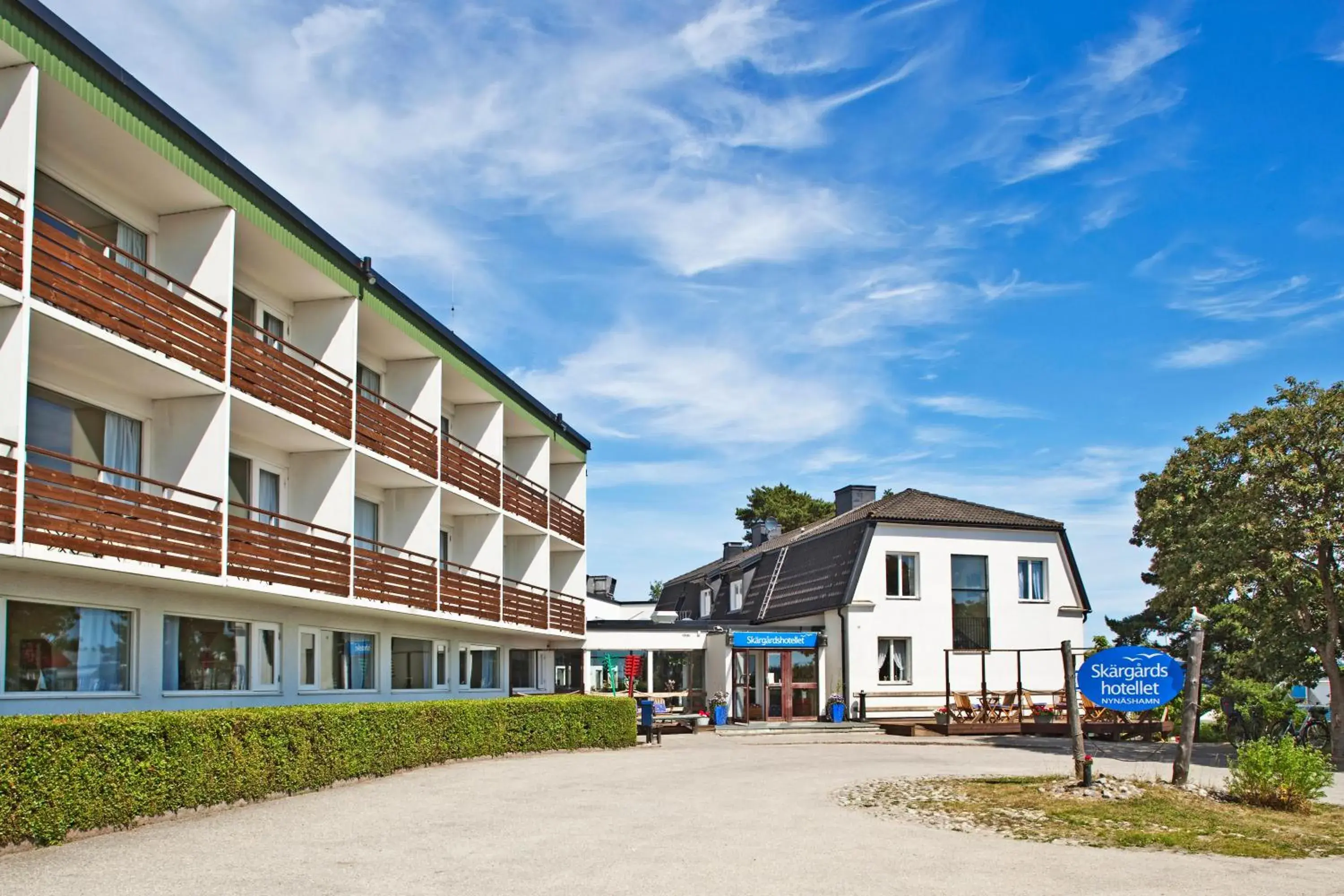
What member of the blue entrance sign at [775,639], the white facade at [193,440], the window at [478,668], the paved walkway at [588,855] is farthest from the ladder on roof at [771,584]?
the paved walkway at [588,855]

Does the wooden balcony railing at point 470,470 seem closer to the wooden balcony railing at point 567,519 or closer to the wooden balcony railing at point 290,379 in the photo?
the wooden balcony railing at point 567,519

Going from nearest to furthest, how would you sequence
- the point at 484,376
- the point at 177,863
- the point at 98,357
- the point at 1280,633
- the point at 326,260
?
the point at 177,863 → the point at 98,357 → the point at 326,260 → the point at 1280,633 → the point at 484,376

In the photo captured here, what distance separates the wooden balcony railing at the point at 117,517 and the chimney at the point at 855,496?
3215 cm

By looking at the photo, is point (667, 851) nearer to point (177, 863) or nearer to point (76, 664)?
point (177, 863)

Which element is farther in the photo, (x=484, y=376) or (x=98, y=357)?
(x=484, y=376)

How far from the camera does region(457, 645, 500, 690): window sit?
2983 cm

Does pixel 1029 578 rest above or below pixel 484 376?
below

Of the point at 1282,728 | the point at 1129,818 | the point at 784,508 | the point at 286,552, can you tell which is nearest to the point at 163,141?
the point at 286,552

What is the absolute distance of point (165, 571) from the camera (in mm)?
15633

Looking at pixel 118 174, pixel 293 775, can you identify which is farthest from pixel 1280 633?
pixel 118 174

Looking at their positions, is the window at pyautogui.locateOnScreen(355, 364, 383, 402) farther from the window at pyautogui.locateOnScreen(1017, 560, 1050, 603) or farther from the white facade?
the window at pyautogui.locateOnScreen(1017, 560, 1050, 603)

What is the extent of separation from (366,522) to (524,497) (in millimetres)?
6755

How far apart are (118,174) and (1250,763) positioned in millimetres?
16531

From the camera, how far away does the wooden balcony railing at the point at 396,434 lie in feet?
73.9
